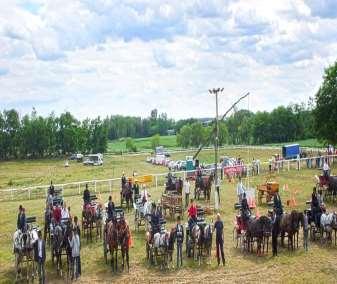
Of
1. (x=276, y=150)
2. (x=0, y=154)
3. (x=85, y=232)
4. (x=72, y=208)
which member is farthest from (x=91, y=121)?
(x=85, y=232)

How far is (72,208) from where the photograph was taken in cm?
3056

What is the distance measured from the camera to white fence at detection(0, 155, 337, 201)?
3609 cm

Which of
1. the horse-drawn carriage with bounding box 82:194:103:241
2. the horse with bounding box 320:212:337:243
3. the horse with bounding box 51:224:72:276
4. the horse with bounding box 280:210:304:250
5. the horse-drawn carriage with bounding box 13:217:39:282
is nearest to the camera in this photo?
the horse-drawn carriage with bounding box 13:217:39:282

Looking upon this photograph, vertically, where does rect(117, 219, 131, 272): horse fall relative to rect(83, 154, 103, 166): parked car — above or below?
below

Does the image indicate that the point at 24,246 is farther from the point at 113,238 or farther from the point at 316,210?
the point at 316,210

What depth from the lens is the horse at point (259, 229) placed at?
20.7 meters

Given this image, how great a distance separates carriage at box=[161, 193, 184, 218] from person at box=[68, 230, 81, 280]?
8.56 m

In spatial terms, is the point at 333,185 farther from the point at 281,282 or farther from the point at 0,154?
the point at 0,154

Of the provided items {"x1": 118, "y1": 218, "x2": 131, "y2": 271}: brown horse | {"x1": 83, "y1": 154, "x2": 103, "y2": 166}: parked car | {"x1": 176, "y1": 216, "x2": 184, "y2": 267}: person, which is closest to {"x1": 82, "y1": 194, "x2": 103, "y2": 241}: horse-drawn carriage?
{"x1": 118, "y1": 218, "x2": 131, "y2": 271}: brown horse

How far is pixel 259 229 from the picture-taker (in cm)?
2072

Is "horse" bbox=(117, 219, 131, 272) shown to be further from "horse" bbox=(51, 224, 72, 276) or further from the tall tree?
the tall tree

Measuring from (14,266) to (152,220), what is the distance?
17.0 feet

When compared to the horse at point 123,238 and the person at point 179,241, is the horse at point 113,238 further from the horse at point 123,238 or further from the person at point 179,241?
the person at point 179,241

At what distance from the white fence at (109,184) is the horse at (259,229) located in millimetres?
14576
